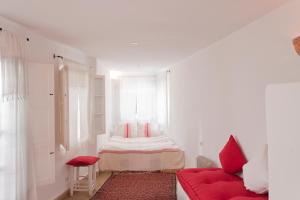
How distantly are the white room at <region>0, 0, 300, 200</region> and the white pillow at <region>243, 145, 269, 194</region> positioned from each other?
0.04 feet

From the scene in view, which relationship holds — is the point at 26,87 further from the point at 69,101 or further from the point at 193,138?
the point at 193,138

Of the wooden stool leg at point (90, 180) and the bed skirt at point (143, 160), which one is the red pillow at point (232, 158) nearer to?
the wooden stool leg at point (90, 180)

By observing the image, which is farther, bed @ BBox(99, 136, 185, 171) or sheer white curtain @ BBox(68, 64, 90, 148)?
bed @ BBox(99, 136, 185, 171)

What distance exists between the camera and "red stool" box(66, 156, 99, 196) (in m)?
4.10

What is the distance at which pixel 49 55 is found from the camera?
3.66 metres

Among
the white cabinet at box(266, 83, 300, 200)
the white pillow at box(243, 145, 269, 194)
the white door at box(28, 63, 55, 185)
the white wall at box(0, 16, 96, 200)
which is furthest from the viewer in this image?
the white door at box(28, 63, 55, 185)

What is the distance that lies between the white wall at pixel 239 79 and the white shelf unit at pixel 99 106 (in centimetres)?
170

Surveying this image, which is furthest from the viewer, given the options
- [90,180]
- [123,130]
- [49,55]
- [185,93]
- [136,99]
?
[136,99]

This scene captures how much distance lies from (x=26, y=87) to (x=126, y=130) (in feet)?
16.2

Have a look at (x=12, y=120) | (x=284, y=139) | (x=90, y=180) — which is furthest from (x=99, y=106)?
(x=284, y=139)

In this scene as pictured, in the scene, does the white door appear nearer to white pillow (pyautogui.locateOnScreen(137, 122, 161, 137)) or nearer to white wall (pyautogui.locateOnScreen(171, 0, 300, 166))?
white wall (pyautogui.locateOnScreen(171, 0, 300, 166))

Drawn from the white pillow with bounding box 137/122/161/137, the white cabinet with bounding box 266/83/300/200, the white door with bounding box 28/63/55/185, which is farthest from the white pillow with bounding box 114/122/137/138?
the white cabinet with bounding box 266/83/300/200

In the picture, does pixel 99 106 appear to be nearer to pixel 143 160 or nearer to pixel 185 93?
pixel 143 160

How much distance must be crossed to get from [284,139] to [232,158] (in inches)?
89.9
